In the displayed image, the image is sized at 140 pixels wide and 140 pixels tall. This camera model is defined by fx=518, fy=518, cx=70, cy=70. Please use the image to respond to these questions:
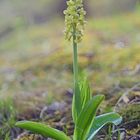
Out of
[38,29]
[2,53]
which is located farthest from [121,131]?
[38,29]

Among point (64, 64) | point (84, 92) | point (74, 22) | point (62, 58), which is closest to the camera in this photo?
point (74, 22)

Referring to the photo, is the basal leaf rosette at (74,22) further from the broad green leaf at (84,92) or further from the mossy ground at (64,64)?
the mossy ground at (64,64)

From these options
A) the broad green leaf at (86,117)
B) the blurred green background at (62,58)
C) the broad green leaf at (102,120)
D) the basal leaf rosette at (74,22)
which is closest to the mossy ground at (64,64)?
the blurred green background at (62,58)

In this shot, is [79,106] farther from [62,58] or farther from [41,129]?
[62,58]

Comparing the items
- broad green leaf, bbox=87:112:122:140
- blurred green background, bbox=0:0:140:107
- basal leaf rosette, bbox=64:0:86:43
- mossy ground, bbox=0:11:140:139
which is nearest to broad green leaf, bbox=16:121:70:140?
broad green leaf, bbox=87:112:122:140

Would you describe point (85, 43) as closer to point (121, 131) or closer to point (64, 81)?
point (64, 81)

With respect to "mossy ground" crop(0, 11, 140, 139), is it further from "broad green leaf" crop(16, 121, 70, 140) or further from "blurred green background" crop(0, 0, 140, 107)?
"broad green leaf" crop(16, 121, 70, 140)

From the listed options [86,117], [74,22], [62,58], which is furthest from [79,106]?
[62,58]
